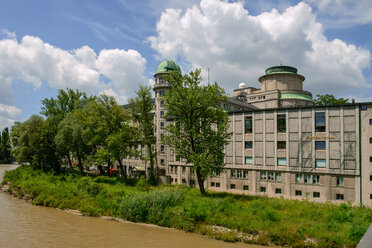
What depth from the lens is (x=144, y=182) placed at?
1624 inches

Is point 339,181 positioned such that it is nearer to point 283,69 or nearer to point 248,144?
point 248,144

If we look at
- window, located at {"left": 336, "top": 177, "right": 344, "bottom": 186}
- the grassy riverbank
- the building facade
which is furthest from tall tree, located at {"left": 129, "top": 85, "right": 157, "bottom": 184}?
window, located at {"left": 336, "top": 177, "right": 344, "bottom": 186}

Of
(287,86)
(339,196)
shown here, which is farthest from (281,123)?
(287,86)

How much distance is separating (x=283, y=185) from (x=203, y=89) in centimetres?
1570

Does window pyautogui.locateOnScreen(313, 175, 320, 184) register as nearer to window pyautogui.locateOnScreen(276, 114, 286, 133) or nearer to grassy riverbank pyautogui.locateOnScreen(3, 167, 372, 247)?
grassy riverbank pyautogui.locateOnScreen(3, 167, 372, 247)

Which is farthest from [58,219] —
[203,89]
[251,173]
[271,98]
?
[271,98]

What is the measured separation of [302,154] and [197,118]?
13.6 meters

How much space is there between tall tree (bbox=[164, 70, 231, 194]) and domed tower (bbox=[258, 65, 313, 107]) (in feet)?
130

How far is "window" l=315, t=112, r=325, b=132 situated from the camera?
3152 cm

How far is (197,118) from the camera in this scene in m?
31.1

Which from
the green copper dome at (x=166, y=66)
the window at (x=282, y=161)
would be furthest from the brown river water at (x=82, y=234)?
the green copper dome at (x=166, y=66)

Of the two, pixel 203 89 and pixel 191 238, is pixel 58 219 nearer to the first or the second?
pixel 191 238

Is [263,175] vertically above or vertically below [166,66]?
below

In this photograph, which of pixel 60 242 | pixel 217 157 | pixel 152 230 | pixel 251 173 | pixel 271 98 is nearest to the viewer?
pixel 60 242
